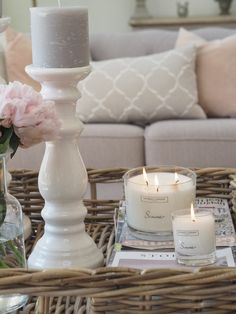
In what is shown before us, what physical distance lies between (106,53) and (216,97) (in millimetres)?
639

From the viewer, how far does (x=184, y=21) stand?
416cm

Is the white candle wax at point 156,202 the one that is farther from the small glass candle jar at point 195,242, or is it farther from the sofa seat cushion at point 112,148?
the sofa seat cushion at point 112,148

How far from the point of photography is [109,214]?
1497 millimetres

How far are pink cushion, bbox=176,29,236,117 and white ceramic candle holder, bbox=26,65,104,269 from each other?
1766 mm

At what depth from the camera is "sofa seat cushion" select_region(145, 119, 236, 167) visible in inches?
100

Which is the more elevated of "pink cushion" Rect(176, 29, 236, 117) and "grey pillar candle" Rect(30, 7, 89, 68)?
"grey pillar candle" Rect(30, 7, 89, 68)

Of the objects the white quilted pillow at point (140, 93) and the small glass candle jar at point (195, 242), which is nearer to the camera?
the small glass candle jar at point (195, 242)

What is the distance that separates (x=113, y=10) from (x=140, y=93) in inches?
68.1

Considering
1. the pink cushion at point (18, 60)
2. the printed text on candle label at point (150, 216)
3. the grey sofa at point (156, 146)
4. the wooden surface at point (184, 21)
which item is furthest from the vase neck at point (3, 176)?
the wooden surface at point (184, 21)

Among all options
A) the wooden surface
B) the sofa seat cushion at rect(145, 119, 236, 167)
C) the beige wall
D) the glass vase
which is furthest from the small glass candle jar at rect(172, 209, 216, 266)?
the beige wall

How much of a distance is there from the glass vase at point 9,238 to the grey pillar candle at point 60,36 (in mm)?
190

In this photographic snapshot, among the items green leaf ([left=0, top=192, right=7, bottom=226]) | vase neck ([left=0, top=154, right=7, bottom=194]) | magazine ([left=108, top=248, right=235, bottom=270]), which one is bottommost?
magazine ([left=108, top=248, right=235, bottom=270])

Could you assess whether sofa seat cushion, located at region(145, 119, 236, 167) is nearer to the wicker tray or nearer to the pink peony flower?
the pink peony flower

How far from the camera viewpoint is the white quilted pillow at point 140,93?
109 inches
